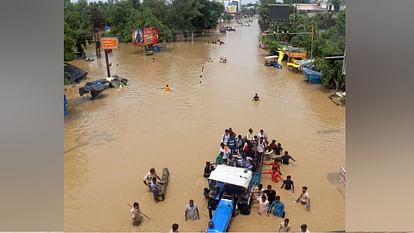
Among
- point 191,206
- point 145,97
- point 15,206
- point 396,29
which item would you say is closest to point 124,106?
point 145,97

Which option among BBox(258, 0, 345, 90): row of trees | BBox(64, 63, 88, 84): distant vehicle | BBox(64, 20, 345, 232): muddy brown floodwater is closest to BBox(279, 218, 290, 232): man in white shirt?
BBox(64, 20, 345, 232): muddy brown floodwater

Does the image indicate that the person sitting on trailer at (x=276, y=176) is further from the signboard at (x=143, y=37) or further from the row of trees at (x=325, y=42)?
the signboard at (x=143, y=37)

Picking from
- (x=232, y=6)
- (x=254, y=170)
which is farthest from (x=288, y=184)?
(x=232, y=6)

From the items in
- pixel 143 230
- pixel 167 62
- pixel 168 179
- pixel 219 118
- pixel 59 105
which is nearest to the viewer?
pixel 59 105

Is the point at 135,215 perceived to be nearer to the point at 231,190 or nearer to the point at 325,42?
the point at 231,190

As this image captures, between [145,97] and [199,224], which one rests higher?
[145,97]

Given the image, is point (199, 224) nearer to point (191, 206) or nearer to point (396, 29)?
point (191, 206)
